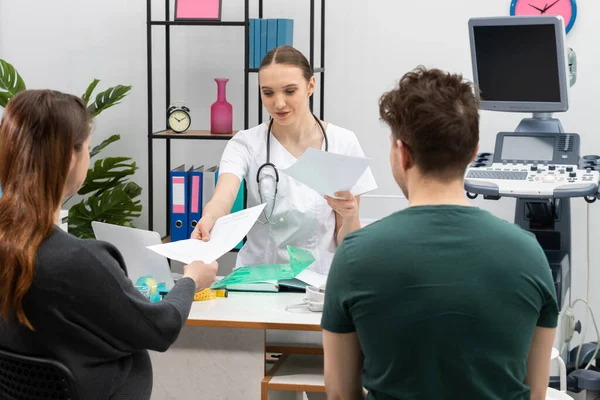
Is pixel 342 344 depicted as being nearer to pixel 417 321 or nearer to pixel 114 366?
pixel 417 321

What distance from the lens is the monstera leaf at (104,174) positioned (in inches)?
151

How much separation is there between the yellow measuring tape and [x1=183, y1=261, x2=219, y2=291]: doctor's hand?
1.24ft

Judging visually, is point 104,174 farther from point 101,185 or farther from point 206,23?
point 206,23

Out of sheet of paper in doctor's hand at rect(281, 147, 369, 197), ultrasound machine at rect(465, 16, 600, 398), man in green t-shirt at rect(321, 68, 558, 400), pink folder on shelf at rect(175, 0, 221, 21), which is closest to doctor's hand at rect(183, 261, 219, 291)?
sheet of paper in doctor's hand at rect(281, 147, 369, 197)

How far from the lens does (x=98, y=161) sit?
383 cm

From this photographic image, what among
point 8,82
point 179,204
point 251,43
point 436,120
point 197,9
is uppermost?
point 197,9

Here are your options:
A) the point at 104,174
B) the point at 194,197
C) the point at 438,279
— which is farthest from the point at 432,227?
the point at 104,174

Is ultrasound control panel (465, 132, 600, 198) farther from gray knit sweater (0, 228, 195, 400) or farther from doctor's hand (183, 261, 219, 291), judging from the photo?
gray knit sweater (0, 228, 195, 400)

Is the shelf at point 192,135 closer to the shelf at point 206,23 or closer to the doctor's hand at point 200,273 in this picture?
the shelf at point 206,23

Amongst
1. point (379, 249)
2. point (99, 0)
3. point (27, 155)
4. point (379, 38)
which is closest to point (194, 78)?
point (99, 0)

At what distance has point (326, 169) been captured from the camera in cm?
222

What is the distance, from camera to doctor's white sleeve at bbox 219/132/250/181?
273 centimetres

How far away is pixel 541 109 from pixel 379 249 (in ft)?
6.38

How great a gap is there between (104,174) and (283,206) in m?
1.43
